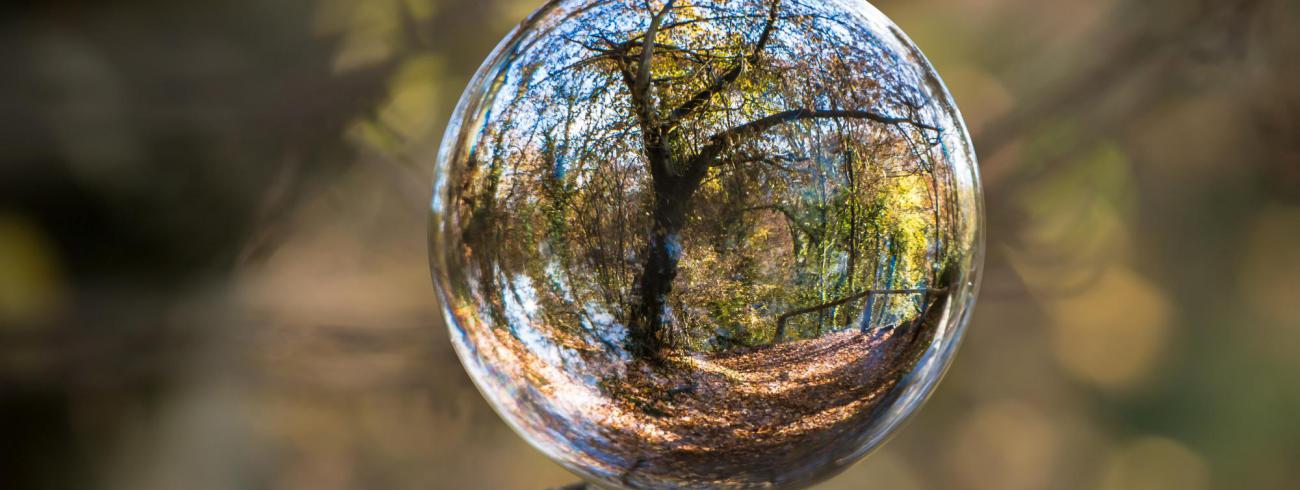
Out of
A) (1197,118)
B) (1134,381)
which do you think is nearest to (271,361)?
(1134,381)

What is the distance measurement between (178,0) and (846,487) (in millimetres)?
1232

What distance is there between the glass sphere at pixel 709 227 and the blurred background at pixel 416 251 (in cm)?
84

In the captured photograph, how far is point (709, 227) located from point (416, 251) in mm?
983

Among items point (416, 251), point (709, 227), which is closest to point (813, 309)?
point (709, 227)

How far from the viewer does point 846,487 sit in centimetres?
149

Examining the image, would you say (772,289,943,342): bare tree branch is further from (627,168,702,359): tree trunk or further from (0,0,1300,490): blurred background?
(0,0,1300,490): blurred background

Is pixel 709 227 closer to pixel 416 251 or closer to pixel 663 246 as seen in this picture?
pixel 663 246

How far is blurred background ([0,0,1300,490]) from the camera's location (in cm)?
133

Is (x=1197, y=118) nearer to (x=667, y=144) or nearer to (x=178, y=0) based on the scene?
(x=667, y=144)

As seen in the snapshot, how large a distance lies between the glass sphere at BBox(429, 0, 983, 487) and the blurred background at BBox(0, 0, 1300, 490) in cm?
84

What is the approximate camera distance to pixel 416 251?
1.41 meters

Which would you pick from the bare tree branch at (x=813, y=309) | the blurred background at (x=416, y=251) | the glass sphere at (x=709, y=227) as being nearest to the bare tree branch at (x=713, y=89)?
the glass sphere at (x=709, y=227)

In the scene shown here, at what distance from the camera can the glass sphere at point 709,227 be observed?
51 cm

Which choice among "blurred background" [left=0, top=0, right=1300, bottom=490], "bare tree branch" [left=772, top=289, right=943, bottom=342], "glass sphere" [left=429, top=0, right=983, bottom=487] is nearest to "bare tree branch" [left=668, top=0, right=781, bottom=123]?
"glass sphere" [left=429, top=0, right=983, bottom=487]
